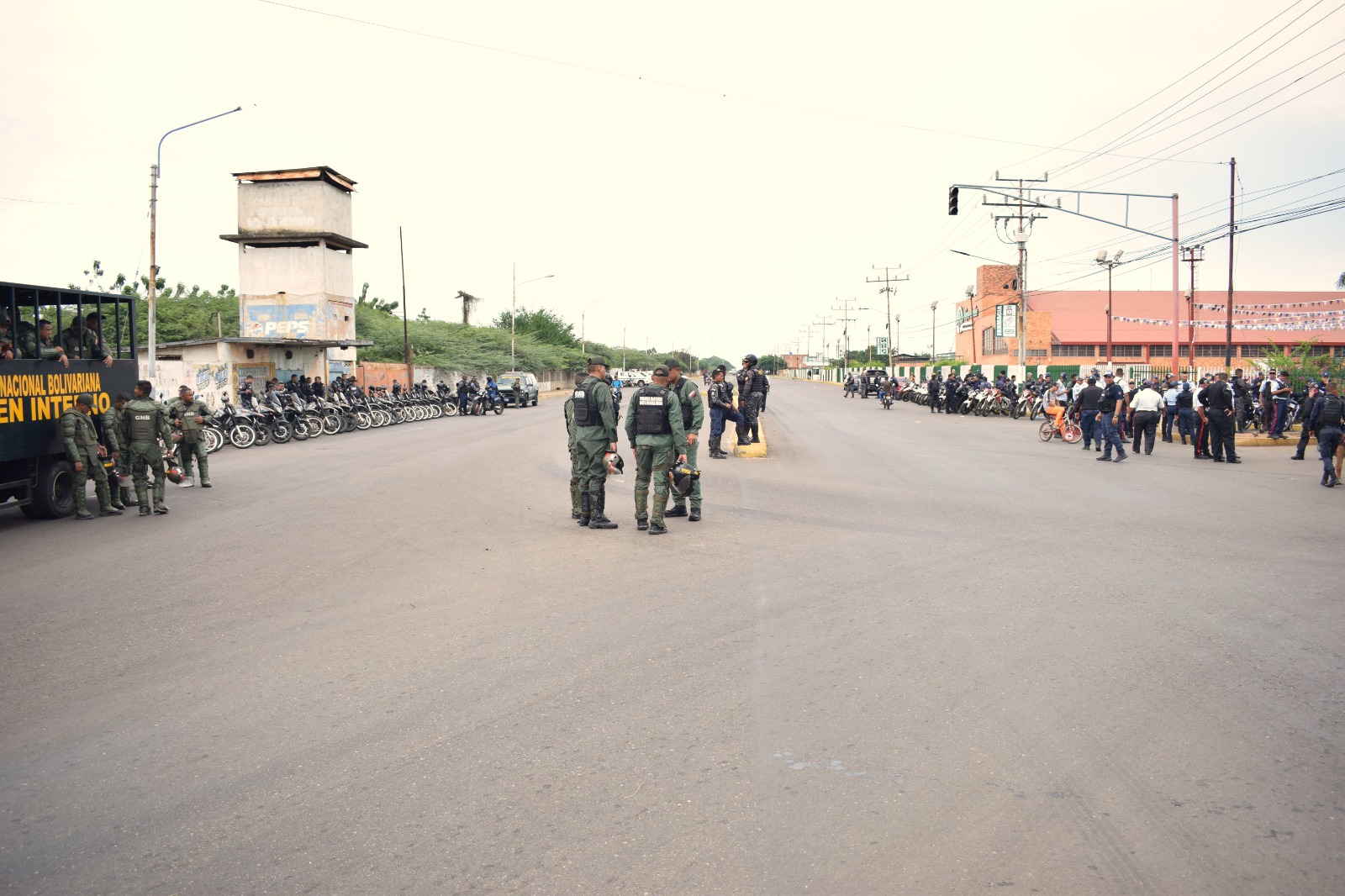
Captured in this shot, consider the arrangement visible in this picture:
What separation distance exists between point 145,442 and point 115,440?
49 centimetres

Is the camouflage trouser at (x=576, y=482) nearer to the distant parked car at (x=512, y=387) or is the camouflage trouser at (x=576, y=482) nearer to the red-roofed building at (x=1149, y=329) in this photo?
the distant parked car at (x=512, y=387)

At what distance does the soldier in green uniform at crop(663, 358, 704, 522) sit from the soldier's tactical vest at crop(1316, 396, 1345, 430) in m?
9.87

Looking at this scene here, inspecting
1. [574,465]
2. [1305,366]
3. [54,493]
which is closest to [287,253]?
[54,493]

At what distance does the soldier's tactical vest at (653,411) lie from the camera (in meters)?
9.95

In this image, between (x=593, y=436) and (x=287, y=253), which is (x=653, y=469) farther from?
(x=287, y=253)

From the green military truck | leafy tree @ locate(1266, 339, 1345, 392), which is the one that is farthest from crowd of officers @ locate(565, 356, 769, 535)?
leafy tree @ locate(1266, 339, 1345, 392)

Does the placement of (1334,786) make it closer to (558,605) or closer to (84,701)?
(558,605)

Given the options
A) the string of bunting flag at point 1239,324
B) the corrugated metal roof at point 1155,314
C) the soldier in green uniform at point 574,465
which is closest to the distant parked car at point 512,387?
the string of bunting flag at point 1239,324

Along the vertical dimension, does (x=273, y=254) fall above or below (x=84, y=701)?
above

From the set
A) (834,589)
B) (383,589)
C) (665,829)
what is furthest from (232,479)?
(665,829)

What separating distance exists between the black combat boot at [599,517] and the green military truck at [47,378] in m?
7.01

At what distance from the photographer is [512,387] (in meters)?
45.2

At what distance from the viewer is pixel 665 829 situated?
135 inches

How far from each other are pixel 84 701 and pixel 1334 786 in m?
5.90
